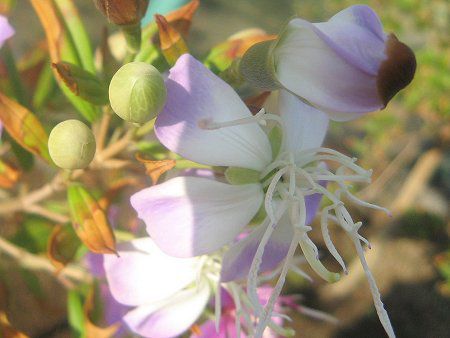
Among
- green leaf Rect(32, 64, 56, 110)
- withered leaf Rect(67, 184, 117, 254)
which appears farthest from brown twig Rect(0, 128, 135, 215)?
green leaf Rect(32, 64, 56, 110)

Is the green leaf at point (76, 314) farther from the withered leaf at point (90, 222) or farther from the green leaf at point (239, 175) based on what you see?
the green leaf at point (239, 175)

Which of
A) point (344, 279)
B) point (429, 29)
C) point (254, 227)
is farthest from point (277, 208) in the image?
point (344, 279)

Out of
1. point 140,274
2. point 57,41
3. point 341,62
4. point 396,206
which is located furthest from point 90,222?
point 396,206

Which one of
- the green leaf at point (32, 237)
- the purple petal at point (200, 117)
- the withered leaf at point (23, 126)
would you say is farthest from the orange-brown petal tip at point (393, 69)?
the green leaf at point (32, 237)

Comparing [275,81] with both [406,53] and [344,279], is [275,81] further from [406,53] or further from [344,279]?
[344,279]

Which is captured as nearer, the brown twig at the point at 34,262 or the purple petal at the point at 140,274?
the purple petal at the point at 140,274

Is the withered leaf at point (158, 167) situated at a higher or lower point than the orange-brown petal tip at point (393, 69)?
lower
